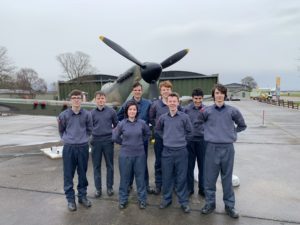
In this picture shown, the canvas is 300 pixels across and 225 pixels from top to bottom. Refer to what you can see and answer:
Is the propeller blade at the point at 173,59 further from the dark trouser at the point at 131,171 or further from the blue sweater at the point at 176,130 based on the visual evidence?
the dark trouser at the point at 131,171

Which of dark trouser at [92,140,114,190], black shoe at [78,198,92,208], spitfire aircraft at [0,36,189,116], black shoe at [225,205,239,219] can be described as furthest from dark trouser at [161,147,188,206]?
spitfire aircraft at [0,36,189,116]

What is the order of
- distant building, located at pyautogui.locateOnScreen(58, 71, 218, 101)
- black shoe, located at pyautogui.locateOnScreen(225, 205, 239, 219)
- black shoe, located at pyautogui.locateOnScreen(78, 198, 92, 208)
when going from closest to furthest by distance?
black shoe, located at pyautogui.locateOnScreen(225, 205, 239, 219), black shoe, located at pyautogui.locateOnScreen(78, 198, 92, 208), distant building, located at pyautogui.locateOnScreen(58, 71, 218, 101)

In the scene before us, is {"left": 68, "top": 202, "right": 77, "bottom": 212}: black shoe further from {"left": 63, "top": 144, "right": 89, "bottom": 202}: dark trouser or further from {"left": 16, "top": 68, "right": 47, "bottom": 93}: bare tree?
{"left": 16, "top": 68, "right": 47, "bottom": 93}: bare tree

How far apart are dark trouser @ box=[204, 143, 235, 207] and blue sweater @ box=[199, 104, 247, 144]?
0.10 meters

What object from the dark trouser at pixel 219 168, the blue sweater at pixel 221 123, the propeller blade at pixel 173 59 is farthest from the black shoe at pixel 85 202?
the propeller blade at pixel 173 59

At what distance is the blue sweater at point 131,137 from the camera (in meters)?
3.75

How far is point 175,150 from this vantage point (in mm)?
3639

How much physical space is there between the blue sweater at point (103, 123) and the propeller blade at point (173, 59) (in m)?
4.79

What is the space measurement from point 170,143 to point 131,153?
0.58 metres

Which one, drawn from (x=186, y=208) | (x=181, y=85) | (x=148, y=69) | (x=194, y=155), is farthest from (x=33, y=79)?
(x=186, y=208)

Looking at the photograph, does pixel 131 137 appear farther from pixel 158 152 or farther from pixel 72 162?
pixel 72 162

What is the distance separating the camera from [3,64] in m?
36.6

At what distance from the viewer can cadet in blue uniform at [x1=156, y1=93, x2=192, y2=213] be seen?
3.65 metres

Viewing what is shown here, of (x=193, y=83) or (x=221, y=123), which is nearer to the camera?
(x=221, y=123)
